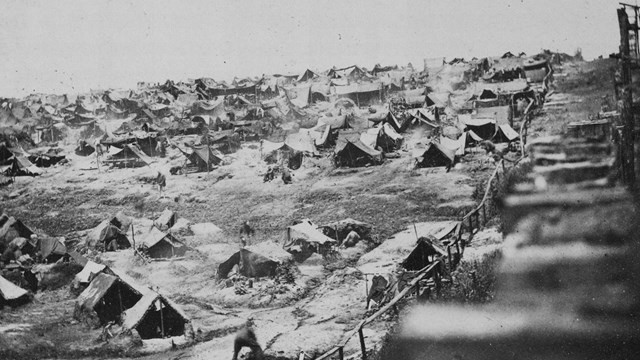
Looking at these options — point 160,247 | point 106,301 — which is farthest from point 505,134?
point 106,301

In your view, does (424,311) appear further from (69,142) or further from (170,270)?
(69,142)

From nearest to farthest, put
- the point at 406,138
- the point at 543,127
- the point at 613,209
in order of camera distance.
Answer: the point at 613,209, the point at 543,127, the point at 406,138

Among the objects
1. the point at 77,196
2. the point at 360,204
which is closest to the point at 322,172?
the point at 360,204

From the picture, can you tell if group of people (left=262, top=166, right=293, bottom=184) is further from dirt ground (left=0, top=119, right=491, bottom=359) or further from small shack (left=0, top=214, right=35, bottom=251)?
small shack (left=0, top=214, right=35, bottom=251)

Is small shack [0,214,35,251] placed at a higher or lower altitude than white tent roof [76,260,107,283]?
higher

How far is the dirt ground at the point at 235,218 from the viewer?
688 inches

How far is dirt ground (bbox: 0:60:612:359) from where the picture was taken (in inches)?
688

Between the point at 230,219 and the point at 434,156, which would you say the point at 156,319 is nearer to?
the point at 230,219

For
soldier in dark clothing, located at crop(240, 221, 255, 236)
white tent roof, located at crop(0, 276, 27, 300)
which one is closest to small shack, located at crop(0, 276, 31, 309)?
white tent roof, located at crop(0, 276, 27, 300)

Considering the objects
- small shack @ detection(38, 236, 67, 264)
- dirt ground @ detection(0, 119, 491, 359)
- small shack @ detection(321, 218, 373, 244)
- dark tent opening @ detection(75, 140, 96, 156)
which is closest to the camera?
dirt ground @ detection(0, 119, 491, 359)

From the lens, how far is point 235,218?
105 ft

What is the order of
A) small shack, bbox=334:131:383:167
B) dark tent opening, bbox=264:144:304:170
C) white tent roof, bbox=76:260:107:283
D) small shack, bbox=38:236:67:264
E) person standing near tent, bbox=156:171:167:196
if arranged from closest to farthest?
white tent roof, bbox=76:260:107:283, small shack, bbox=38:236:67:264, small shack, bbox=334:131:383:167, person standing near tent, bbox=156:171:167:196, dark tent opening, bbox=264:144:304:170

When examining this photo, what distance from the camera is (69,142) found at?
6147 cm

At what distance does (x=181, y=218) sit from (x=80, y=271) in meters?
8.10
